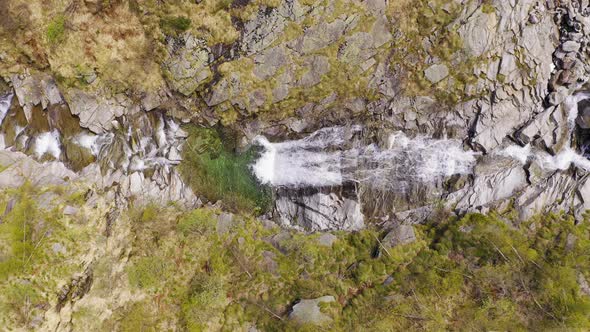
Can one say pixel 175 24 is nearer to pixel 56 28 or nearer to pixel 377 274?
pixel 56 28

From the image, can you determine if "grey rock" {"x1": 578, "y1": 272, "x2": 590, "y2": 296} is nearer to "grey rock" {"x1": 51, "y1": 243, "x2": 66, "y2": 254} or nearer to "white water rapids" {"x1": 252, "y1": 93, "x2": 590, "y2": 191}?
"white water rapids" {"x1": 252, "y1": 93, "x2": 590, "y2": 191}

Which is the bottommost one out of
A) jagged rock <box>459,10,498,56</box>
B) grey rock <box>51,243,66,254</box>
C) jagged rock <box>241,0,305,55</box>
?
grey rock <box>51,243,66,254</box>

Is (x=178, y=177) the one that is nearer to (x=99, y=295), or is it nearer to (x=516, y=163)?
(x=99, y=295)

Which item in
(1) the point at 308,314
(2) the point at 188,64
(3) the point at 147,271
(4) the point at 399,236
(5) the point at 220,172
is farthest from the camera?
(5) the point at 220,172

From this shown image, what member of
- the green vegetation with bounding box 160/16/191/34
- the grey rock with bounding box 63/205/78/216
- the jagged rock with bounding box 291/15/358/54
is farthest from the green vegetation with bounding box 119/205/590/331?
the jagged rock with bounding box 291/15/358/54

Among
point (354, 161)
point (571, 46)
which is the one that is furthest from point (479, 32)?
point (354, 161)
